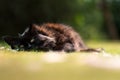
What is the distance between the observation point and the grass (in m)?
4.17

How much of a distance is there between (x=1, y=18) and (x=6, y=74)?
3761mm

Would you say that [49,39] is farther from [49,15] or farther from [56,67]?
[49,15]

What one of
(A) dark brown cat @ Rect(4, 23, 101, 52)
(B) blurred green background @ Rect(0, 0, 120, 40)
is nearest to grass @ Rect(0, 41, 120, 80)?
(A) dark brown cat @ Rect(4, 23, 101, 52)

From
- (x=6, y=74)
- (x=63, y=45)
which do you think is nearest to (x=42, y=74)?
(x=6, y=74)

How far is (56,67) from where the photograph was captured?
4426 millimetres

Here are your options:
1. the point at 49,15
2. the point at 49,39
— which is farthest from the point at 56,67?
the point at 49,15

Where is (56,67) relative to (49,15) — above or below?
below

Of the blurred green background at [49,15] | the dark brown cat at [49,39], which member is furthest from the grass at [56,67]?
the blurred green background at [49,15]

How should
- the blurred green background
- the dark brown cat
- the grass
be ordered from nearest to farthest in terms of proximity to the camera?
the grass
the dark brown cat
the blurred green background

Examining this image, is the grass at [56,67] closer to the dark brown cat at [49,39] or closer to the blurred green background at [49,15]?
the dark brown cat at [49,39]

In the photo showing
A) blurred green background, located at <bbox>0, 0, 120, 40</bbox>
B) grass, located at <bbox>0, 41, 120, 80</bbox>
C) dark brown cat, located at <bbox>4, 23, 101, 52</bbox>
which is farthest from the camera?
blurred green background, located at <bbox>0, 0, 120, 40</bbox>

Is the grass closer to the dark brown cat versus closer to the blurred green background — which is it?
the dark brown cat

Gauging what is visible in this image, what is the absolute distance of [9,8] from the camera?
28.8ft

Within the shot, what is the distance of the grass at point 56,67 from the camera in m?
4.17
